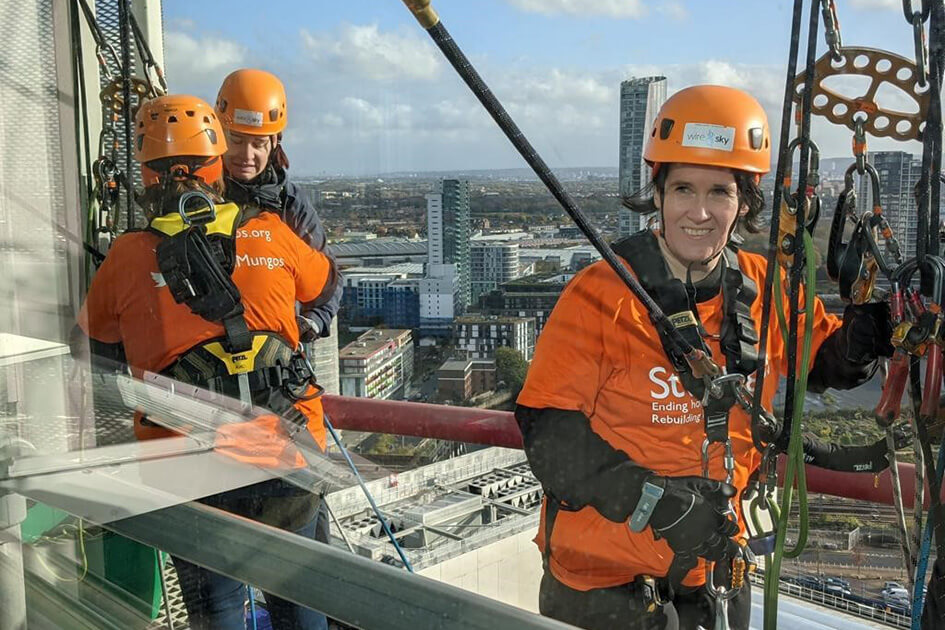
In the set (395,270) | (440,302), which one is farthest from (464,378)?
(395,270)

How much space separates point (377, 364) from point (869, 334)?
101 cm

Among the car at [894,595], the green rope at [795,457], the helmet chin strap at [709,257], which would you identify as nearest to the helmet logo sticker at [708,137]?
the helmet chin strap at [709,257]

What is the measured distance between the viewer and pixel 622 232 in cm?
155

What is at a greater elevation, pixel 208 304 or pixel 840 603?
pixel 208 304

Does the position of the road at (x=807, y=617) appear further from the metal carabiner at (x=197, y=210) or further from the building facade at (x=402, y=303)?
the metal carabiner at (x=197, y=210)

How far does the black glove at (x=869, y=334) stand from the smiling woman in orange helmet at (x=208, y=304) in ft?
3.09

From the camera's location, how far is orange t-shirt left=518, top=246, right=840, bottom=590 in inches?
54.9

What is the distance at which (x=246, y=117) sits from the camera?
6.90 ft

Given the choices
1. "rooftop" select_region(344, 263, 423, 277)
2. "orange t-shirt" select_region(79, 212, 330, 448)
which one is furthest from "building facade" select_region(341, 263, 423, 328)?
"orange t-shirt" select_region(79, 212, 330, 448)

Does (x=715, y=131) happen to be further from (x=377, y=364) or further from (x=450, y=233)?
(x=377, y=364)

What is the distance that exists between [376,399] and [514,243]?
93cm

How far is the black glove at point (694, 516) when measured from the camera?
134 cm

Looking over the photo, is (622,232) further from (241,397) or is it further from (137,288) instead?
(137,288)

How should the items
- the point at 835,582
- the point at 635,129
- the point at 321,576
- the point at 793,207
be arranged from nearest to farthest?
1. the point at 321,576
2. the point at 793,207
3. the point at 635,129
4. the point at 835,582
